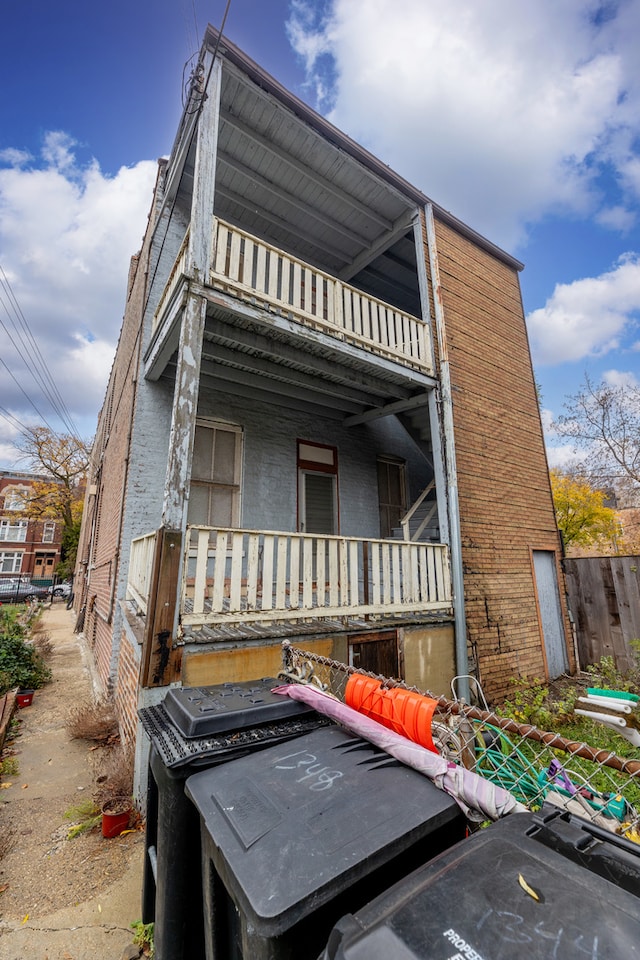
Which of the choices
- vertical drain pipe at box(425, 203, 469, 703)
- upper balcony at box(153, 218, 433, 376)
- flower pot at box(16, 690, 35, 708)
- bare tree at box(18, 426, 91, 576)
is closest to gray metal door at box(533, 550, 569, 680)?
vertical drain pipe at box(425, 203, 469, 703)

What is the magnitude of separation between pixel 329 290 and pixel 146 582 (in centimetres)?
445

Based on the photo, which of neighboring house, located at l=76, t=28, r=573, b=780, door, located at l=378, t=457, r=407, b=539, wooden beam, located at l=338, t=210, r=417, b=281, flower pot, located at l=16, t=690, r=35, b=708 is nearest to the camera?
neighboring house, located at l=76, t=28, r=573, b=780

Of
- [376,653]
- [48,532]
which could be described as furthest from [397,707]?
[48,532]

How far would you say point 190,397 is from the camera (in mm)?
4078

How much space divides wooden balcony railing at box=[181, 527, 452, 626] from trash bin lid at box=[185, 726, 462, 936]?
1.97 meters

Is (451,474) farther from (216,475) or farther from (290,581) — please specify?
(216,475)

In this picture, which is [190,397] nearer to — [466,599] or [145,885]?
[145,885]

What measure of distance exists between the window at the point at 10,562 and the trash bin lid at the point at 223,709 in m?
46.5

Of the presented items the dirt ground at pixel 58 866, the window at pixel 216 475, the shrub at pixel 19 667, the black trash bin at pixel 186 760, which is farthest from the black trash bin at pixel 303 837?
the shrub at pixel 19 667

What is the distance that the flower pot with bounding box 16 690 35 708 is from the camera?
20.1 ft

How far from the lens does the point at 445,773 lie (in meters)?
1.39

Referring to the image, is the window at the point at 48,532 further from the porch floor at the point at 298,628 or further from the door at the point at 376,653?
the door at the point at 376,653

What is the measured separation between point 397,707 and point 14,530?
4799 cm

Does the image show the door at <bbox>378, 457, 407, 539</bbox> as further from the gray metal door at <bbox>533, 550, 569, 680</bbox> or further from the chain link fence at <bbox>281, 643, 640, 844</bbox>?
the chain link fence at <bbox>281, 643, 640, 844</bbox>
